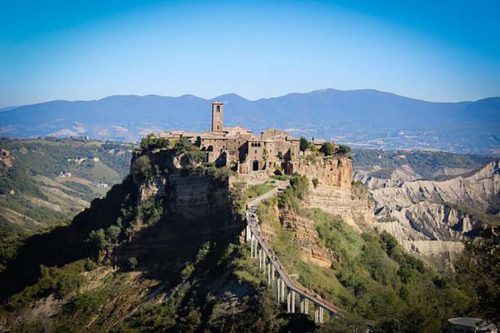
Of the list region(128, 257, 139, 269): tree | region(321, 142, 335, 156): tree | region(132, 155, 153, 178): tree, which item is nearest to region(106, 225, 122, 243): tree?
region(128, 257, 139, 269): tree

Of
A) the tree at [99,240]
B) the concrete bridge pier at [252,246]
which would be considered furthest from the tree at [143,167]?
the concrete bridge pier at [252,246]

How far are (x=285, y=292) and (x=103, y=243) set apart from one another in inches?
681

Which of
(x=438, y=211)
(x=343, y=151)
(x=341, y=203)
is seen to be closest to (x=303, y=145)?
(x=343, y=151)

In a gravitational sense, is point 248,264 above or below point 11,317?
above

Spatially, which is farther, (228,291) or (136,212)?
(136,212)

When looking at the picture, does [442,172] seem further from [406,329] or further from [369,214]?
[406,329]

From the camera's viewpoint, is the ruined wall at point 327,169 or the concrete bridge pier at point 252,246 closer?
the concrete bridge pier at point 252,246

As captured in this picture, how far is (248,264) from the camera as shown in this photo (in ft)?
127

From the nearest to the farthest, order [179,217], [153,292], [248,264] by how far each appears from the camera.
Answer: [248,264], [153,292], [179,217]

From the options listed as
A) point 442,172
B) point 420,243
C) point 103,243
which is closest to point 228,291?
point 103,243

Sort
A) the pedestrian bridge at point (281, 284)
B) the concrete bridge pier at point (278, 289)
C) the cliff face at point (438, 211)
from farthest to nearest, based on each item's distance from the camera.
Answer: the cliff face at point (438, 211), the concrete bridge pier at point (278, 289), the pedestrian bridge at point (281, 284)

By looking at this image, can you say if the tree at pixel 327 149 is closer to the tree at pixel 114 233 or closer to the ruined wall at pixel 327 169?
the ruined wall at pixel 327 169

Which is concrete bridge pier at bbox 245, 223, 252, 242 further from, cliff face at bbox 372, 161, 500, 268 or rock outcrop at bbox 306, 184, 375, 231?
cliff face at bbox 372, 161, 500, 268

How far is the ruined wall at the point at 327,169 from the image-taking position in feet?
160
